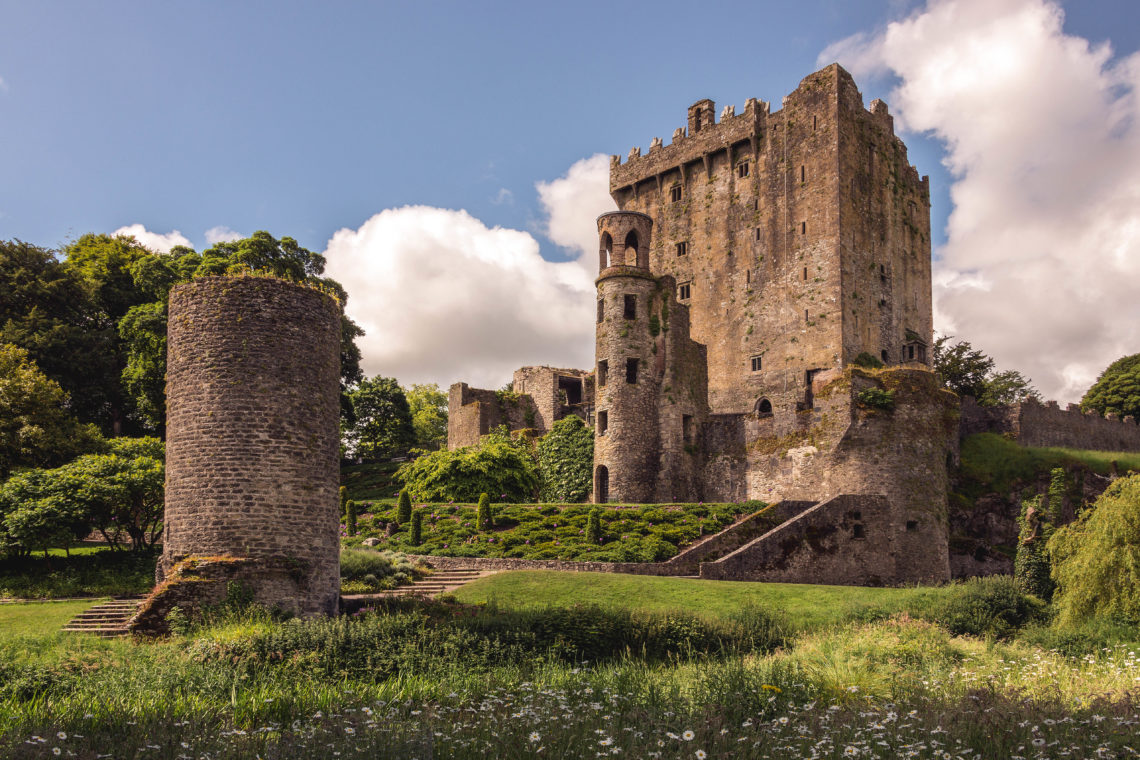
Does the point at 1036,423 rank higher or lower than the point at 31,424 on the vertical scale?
higher

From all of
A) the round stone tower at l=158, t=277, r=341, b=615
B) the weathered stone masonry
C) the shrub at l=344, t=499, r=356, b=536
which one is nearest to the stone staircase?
the weathered stone masonry

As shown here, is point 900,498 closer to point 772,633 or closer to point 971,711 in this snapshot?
point 772,633

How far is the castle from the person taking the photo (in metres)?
30.9

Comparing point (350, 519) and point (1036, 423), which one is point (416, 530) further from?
point (1036, 423)

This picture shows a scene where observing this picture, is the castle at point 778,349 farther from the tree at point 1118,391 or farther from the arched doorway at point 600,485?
the tree at point 1118,391

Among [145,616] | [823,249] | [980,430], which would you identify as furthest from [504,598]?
[823,249]

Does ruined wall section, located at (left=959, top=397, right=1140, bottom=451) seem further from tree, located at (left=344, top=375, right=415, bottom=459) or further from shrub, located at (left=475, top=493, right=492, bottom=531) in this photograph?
tree, located at (left=344, top=375, right=415, bottom=459)

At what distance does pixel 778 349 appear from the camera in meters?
46.3

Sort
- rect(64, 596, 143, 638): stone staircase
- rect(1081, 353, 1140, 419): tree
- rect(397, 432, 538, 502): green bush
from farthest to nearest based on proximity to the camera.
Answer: rect(1081, 353, 1140, 419): tree, rect(397, 432, 538, 502): green bush, rect(64, 596, 143, 638): stone staircase

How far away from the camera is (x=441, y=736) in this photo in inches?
345

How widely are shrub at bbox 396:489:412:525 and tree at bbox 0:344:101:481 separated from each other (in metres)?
10.5

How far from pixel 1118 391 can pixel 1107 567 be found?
4502 cm

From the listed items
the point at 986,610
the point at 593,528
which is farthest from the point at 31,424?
the point at 986,610

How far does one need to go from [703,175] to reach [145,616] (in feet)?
138
